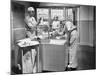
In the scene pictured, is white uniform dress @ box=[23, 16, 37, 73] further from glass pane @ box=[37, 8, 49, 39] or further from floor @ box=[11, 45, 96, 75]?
floor @ box=[11, 45, 96, 75]

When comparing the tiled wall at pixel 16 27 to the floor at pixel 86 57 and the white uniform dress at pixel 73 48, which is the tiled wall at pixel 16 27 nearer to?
the white uniform dress at pixel 73 48

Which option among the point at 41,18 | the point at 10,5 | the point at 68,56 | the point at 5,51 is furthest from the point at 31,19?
the point at 68,56

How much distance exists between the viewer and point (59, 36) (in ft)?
5.60

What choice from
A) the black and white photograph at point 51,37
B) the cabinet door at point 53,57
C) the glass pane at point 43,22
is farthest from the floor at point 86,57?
the glass pane at point 43,22

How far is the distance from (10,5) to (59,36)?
51cm

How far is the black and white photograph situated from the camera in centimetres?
160

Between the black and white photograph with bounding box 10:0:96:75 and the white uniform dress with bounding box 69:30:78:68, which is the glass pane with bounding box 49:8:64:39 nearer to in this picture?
the black and white photograph with bounding box 10:0:96:75

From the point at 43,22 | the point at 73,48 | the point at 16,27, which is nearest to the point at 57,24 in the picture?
the point at 43,22

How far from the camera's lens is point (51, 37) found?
5.54 feet

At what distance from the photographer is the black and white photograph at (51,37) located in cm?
160

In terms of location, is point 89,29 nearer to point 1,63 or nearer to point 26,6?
point 26,6

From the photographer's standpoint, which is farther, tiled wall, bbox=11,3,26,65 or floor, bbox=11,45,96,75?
floor, bbox=11,45,96,75

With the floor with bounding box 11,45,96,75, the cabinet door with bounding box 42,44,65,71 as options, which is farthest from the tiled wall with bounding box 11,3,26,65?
the floor with bounding box 11,45,96,75

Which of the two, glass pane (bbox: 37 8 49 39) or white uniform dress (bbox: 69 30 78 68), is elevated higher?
glass pane (bbox: 37 8 49 39)
